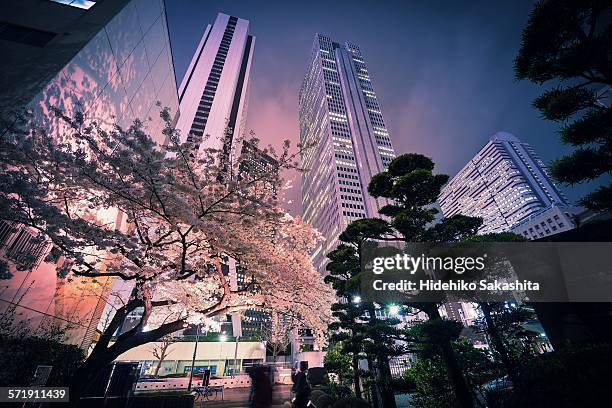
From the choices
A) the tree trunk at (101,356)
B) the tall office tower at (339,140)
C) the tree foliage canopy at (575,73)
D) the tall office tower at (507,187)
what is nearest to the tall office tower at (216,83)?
the tree trunk at (101,356)

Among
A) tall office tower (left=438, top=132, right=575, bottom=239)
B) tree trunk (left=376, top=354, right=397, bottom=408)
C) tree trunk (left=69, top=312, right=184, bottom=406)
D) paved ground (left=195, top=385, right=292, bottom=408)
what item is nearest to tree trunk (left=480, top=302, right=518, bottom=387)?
tree trunk (left=376, top=354, right=397, bottom=408)

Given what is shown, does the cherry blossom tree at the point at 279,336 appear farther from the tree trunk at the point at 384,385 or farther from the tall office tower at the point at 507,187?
the tall office tower at the point at 507,187

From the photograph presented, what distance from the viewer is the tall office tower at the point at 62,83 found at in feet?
23.1

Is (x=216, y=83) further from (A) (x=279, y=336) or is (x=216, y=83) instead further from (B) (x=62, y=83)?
(A) (x=279, y=336)

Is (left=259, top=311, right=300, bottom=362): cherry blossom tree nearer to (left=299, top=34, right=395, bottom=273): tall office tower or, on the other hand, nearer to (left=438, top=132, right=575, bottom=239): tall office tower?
(left=299, top=34, right=395, bottom=273): tall office tower

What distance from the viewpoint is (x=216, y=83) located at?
156 ft

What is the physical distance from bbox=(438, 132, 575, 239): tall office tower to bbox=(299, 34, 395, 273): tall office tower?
45.7 metres

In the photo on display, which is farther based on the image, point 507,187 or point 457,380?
point 507,187

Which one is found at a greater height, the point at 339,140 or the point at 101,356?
the point at 339,140

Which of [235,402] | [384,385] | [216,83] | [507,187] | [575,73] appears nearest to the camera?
[575,73]

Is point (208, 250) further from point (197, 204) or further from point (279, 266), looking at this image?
point (279, 266)

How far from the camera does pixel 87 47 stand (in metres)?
8.69

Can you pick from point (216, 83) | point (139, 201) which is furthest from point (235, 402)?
point (216, 83)

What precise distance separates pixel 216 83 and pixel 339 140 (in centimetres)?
5414
